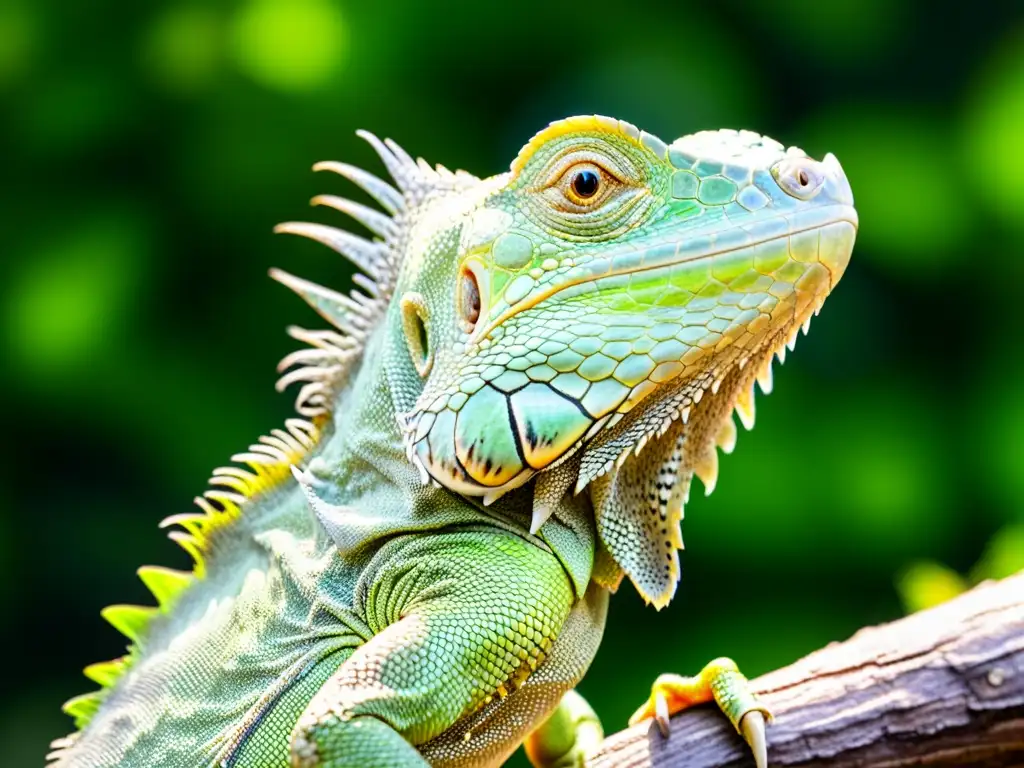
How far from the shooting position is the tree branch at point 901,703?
2.36 meters


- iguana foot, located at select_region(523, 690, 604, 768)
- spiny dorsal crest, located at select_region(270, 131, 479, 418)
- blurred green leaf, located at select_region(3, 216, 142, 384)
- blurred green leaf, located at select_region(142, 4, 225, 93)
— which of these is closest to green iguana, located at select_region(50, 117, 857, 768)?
spiny dorsal crest, located at select_region(270, 131, 479, 418)

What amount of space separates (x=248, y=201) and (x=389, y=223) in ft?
12.6

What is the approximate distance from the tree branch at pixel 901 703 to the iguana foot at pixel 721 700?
0.03 m

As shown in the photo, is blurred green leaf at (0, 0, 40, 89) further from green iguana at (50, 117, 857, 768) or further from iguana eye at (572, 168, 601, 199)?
iguana eye at (572, 168, 601, 199)

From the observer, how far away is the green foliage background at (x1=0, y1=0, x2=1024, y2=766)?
6.18m

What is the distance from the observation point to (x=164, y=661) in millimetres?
2832

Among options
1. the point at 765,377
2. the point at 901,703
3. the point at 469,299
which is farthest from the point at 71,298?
the point at 901,703

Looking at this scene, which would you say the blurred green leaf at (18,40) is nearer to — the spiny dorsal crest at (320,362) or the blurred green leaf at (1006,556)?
the spiny dorsal crest at (320,362)

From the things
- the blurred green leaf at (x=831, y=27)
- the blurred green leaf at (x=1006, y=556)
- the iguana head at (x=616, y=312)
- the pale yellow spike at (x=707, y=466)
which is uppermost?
the blurred green leaf at (x=831, y=27)

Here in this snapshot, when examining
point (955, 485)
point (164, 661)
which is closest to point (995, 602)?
point (164, 661)

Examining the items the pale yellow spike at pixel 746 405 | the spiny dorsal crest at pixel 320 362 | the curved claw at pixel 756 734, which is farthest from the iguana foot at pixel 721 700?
the spiny dorsal crest at pixel 320 362

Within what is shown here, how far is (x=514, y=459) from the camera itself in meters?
2.30

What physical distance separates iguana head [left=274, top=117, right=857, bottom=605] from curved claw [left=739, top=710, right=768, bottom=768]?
0.33m

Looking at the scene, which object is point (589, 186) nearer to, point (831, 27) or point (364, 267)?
point (364, 267)
